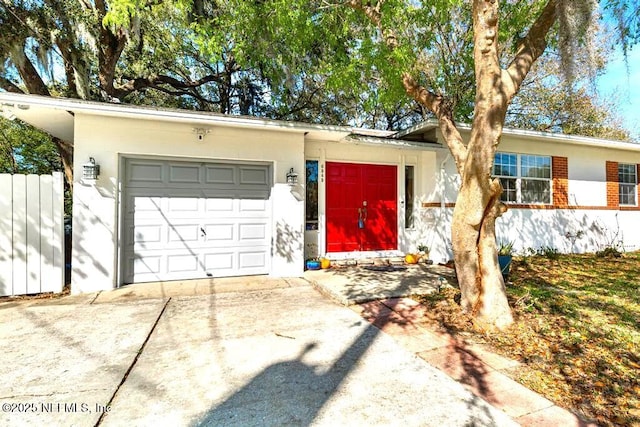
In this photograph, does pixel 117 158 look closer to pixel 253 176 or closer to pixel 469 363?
pixel 253 176

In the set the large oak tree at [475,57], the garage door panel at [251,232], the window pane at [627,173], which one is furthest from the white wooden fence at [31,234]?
the window pane at [627,173]

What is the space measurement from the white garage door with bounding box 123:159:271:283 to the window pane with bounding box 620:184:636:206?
10.8 metres

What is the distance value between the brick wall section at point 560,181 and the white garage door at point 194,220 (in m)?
7.80

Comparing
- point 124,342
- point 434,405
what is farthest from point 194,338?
point 434,405

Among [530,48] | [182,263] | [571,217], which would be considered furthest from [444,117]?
[571,217]

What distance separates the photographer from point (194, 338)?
11.5 ft

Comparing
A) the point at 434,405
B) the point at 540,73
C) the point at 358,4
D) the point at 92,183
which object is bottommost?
the point at 434,405

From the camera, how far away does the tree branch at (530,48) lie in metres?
3.93

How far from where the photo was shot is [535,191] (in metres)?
8.65

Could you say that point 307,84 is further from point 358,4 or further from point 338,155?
point 358,4

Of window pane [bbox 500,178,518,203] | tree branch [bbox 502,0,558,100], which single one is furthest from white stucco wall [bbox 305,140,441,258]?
tree branch [bbox 502,0,558,100]

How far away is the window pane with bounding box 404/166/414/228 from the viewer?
316 inches

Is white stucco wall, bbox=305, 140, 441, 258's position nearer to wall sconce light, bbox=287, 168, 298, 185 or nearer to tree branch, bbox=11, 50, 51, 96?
wall sconce light, bbox=287, 168, 298, 185

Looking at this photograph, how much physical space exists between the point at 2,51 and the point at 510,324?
10525 mm
